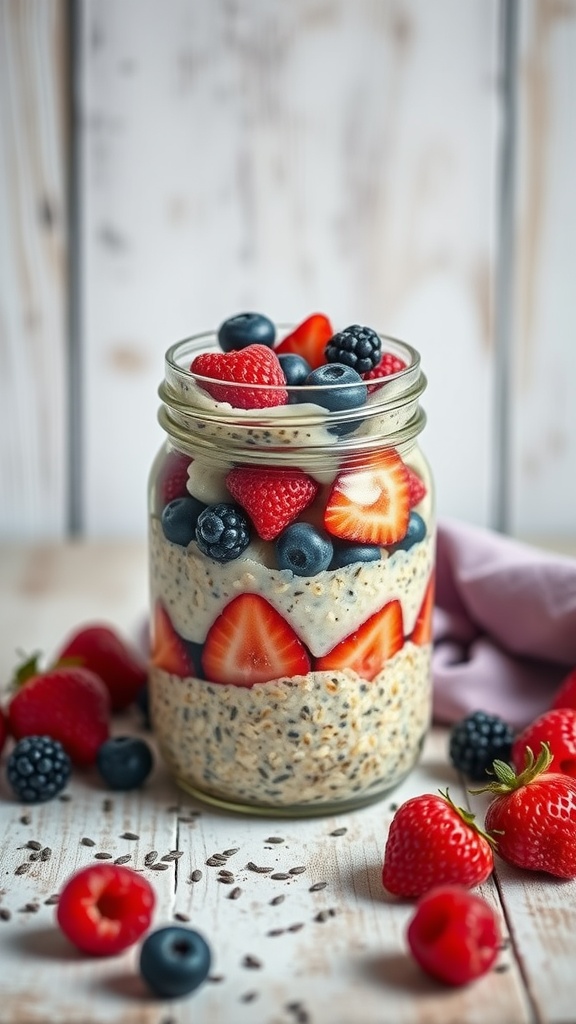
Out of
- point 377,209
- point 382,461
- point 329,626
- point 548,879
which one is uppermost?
point 377,209

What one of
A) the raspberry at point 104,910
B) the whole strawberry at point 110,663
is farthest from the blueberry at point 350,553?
the whole strawberry at point 110,663

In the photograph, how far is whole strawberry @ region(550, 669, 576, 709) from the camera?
1312 mm

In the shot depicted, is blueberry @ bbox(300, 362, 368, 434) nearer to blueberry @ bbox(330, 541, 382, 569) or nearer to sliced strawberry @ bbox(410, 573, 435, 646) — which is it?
blueberry @ bbox(330, 541, 382, 569)

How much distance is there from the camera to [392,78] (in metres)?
1.67

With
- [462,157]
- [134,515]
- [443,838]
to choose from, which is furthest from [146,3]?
[443,838]

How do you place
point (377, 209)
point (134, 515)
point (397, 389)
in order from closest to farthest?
point (397, 389)
point (377, 209)
point (134, 515)

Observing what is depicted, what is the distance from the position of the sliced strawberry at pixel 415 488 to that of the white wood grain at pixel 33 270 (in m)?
0.75

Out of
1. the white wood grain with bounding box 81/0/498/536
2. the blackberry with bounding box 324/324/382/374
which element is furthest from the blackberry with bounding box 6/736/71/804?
the white wood grain with bounding box 81/0/498/536

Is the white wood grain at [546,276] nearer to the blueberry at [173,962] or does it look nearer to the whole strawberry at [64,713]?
the whole strawberry at [64,713]

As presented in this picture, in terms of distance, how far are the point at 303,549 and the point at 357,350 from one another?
0.19 metres

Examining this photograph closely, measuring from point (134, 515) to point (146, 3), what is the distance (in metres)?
0.71

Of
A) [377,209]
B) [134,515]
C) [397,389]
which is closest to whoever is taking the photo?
[397,389]

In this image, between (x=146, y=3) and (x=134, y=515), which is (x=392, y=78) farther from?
(x=134, y=515)

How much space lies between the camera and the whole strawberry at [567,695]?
1.31 metres
